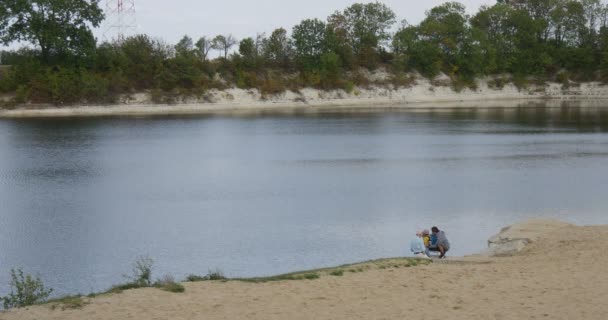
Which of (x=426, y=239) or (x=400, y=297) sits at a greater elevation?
(x=400, y=297)

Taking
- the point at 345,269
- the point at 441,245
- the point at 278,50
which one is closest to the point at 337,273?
the point at 345,269

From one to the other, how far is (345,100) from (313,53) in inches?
345

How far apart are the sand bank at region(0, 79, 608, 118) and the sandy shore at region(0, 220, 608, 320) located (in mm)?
62468

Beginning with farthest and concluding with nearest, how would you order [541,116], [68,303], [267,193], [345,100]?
A: [345,100] → [541,116] → [267,193] → [68,303]

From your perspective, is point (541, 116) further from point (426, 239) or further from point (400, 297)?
point (400, 297)

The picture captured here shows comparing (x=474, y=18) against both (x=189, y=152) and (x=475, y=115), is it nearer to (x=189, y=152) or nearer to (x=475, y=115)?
Answer: (x=475, y=115)

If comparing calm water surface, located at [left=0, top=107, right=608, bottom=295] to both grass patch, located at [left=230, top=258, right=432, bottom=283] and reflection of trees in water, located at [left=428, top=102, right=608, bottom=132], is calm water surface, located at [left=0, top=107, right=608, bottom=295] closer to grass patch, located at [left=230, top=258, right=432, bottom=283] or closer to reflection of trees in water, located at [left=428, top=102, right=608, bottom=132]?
reflection of trees in water, located at [left=428, top=102, right=608, bottom=132]

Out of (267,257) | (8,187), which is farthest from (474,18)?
(267,257)

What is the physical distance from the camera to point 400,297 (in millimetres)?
12609

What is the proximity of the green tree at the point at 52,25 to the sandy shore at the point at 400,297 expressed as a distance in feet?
227

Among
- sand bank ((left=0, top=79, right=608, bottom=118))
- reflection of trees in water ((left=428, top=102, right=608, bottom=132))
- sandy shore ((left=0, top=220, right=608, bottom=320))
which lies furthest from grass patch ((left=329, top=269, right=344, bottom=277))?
sand bank ((left=0, top=79, right=608, bottom=118))

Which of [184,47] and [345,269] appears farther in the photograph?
[184,47]

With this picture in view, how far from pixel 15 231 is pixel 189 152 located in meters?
21.1

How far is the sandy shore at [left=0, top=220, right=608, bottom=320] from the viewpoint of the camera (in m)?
11.4
